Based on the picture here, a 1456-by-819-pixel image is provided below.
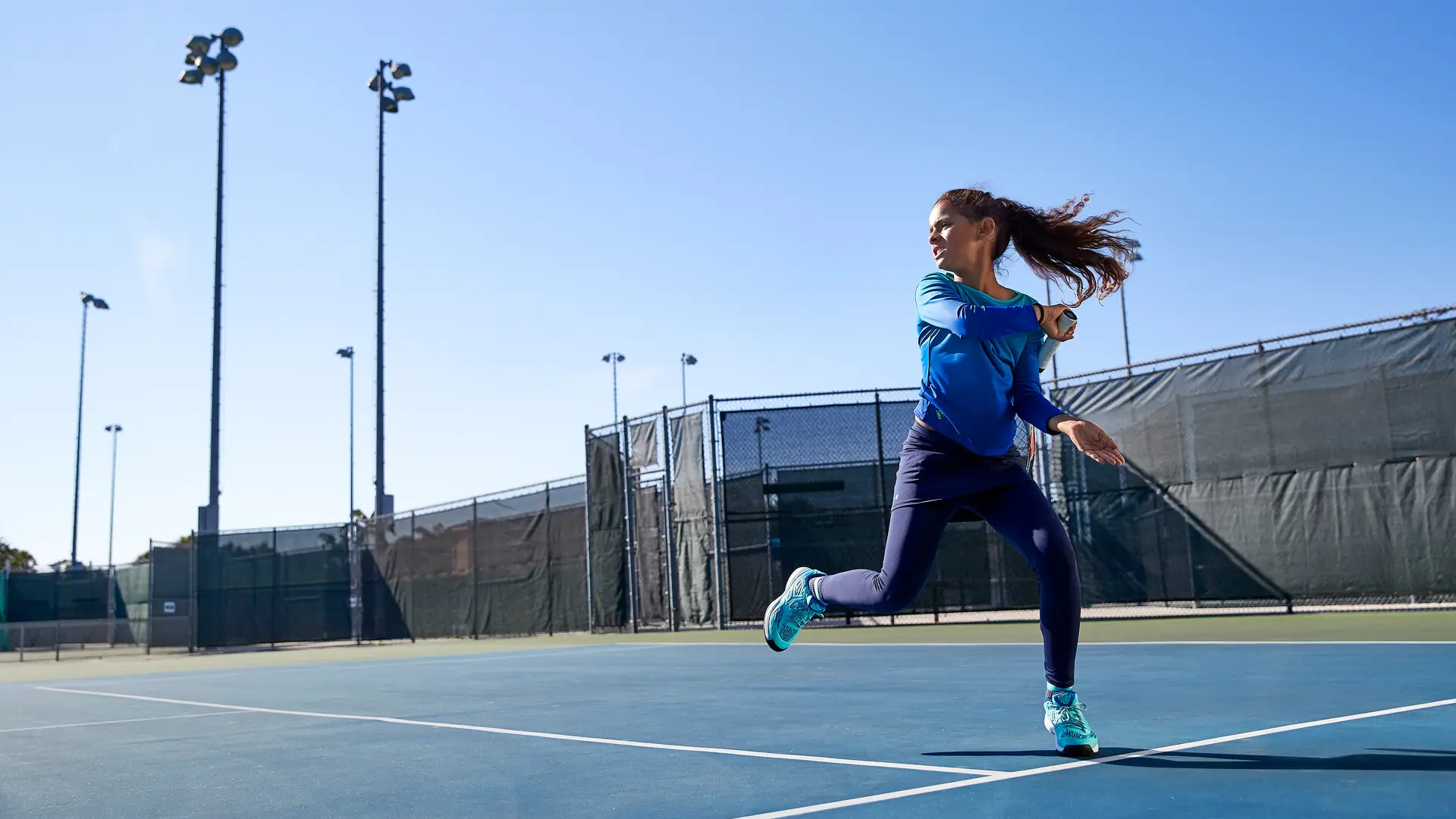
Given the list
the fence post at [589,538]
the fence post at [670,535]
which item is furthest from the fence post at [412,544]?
the fence post at [670,535]

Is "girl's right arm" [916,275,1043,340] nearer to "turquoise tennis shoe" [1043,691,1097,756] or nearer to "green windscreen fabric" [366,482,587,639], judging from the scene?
"turquoise tennis shoe" [1043,691,1097,756]

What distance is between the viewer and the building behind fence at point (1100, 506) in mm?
12758

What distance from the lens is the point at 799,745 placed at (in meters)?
4.28

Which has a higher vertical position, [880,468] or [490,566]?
[880,468]

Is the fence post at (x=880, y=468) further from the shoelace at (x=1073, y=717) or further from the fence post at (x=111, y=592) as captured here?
the fence post at (x=111, y=592)

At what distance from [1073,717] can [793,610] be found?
1252 millimetres

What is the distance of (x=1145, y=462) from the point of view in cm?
1495

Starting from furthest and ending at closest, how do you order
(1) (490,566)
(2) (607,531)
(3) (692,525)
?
(1) (490,566)
(2) (607,531)
(3) (692,525)

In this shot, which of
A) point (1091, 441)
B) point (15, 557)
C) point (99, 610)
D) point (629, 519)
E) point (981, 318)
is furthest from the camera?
point (15, 557)

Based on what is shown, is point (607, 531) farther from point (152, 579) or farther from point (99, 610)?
point (99, 610)

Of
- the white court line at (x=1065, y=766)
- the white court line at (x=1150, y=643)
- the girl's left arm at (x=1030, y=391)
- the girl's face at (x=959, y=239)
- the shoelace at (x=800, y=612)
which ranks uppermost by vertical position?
the girl's face at (x=959, y=239)

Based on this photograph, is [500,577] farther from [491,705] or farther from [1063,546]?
[1063,546]

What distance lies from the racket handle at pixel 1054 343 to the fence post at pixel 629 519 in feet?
45.5

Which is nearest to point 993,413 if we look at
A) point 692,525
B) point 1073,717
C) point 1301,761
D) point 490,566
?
point 1073,717
